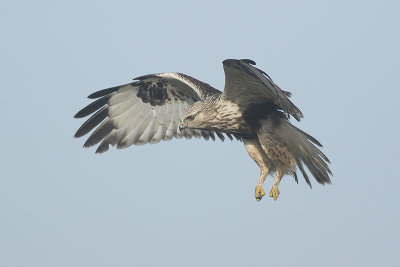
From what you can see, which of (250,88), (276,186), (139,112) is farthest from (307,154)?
(139,112)

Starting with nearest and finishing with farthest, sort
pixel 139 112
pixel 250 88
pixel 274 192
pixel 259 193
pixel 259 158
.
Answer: pixel 250 88 < pixel 274 192 < pixel 259 193 < pixel 259 158 < pixel 139 112

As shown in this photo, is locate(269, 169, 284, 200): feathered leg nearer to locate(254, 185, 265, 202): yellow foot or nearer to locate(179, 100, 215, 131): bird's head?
locate(254, 185, 265, 202): yellow foot

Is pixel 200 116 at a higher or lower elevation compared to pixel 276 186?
higher

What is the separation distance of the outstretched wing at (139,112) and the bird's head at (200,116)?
1.42m

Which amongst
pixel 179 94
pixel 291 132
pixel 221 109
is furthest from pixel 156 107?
pixel 291 132

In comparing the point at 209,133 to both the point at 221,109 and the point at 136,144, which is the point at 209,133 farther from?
the point at 221,109

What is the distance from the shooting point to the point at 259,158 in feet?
39.7

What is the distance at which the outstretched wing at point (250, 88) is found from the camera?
34.0 ft

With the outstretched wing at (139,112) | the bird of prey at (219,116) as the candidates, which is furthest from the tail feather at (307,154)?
the outstretched wing at (139,112)

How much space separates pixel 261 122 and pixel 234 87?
80cm

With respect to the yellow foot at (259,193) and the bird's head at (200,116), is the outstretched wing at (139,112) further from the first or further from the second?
the yellow foot at (259,193)

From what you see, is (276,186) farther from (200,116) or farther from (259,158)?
(200,116)

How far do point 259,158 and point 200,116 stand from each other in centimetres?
121

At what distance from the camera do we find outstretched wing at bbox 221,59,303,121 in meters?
10.4
